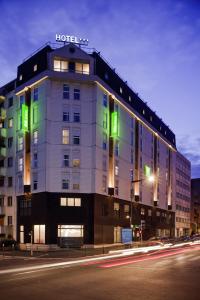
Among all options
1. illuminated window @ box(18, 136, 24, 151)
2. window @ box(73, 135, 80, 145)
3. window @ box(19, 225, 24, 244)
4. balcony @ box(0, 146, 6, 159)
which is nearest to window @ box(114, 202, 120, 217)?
window @ box(73, 135, 80, 145)

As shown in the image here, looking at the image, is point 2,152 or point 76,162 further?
point 2,152

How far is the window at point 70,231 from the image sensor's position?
61.1 m

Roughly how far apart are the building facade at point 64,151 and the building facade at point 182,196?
44.7 meters

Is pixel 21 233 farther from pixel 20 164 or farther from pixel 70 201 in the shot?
pixel 20 164

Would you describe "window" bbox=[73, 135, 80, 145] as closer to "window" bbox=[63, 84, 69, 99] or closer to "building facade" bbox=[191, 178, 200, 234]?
"window" bbox=[63, 84, 69, 99]

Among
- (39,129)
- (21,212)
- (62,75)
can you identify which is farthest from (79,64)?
(21,212)

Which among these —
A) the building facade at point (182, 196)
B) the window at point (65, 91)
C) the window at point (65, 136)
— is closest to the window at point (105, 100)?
the window at point (65, 91)

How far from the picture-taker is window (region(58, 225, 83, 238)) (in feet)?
200

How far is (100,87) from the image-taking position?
66.3 metres

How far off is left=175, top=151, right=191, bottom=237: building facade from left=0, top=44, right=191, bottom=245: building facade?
A: 44704mm

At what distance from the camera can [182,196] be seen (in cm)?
12056

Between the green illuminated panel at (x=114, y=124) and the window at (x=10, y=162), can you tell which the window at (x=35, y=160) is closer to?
the window at (x=10, y=162)

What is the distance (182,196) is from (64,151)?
65.3 meters

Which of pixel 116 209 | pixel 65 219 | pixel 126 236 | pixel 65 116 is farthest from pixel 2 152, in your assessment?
pixel 126 236
